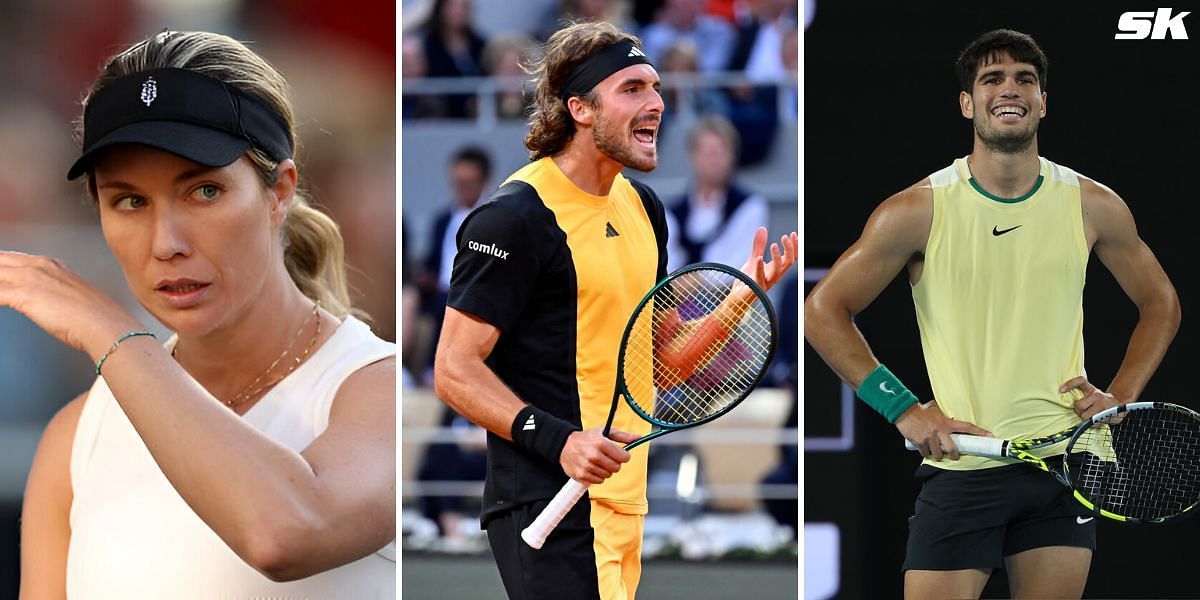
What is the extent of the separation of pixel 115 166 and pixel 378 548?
2.47ft

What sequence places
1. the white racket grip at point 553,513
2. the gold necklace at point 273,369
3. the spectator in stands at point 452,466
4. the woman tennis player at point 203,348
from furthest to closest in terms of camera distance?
the spectator in stands at point 452,466
the white racket grip at point 553,513
the gold necklace at point 273,369
the woman tennis player at point 203,348

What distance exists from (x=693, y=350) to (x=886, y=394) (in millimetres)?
517

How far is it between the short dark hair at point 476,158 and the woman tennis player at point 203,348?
3.06 m

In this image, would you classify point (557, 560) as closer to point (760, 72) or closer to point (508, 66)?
point (508, 66)

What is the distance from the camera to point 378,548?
2.27 meters

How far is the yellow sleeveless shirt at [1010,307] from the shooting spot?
313 centimetres

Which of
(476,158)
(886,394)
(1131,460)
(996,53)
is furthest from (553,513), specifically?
(476,158)

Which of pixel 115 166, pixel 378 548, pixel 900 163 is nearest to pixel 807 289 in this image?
pixel 900 163

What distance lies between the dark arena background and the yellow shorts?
2.41 feet

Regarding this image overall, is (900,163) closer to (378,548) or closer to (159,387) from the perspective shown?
(378,548)

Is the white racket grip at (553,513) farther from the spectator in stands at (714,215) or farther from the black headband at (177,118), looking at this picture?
the spectator in stands at (714,215)

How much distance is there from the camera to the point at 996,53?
3.24 meters

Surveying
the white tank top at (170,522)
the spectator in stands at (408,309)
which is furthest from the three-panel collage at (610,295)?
the spectator in stands at (408,309)

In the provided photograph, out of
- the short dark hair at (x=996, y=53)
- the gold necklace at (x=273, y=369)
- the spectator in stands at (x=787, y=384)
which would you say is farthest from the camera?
the spectator in stands at (x=787, y=384)
